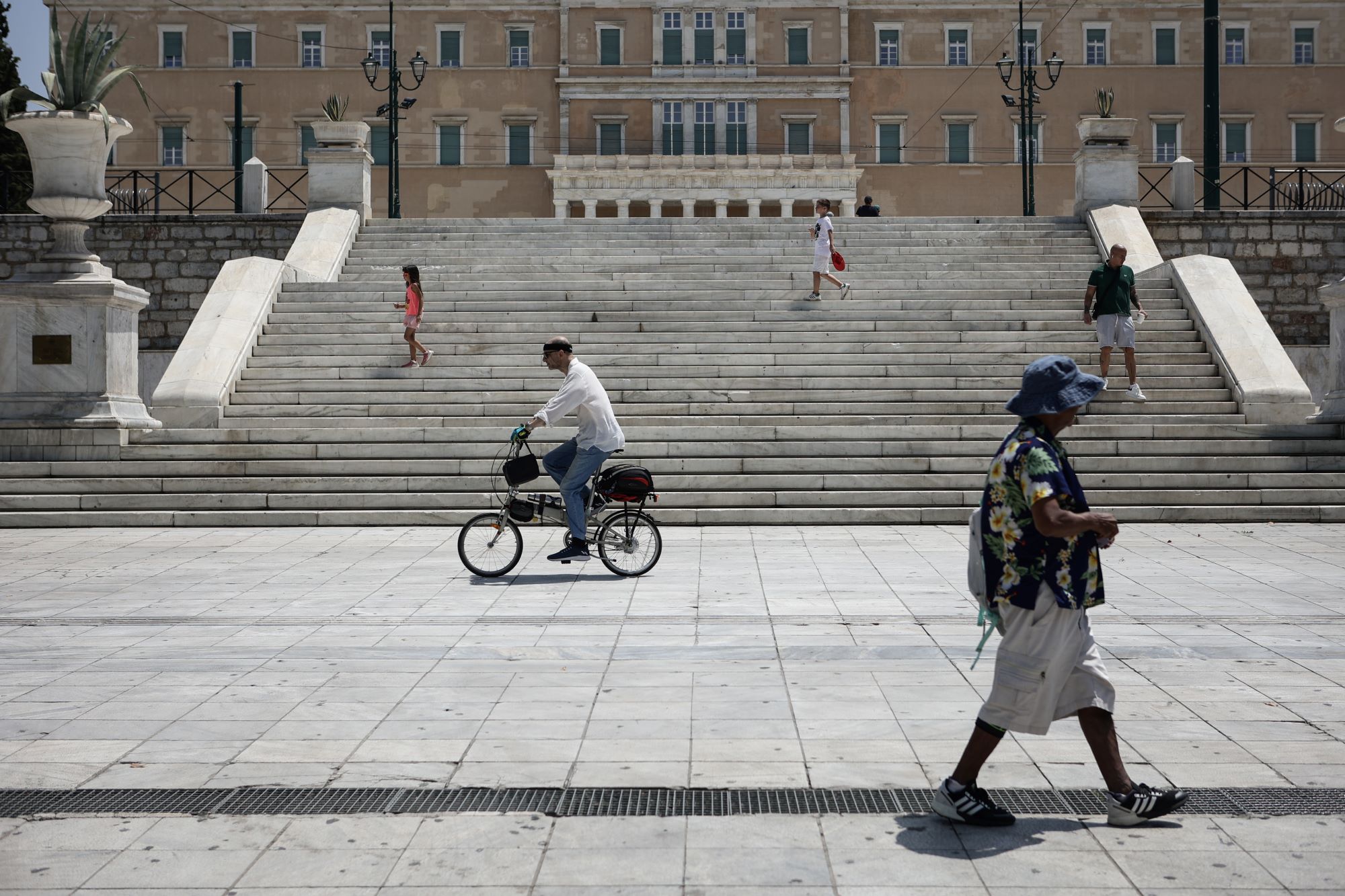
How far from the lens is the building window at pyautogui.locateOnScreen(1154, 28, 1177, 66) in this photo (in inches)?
2180

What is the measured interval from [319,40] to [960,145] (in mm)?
25567

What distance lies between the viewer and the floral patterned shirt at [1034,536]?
4.59 meters

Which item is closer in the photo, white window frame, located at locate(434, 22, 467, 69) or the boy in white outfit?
the boy in white outfit

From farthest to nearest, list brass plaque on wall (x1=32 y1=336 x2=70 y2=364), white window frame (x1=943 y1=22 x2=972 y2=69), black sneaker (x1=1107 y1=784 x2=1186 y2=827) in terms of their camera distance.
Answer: white window frame (x1=943 y1=22 x2=972 y2=69), brass plaque on wall (x1=32 y1=336 x2=70 y2=364), black sneaker (x1=1107 y1=784 x2=1186 y2=827)

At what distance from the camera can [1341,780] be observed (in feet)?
16.6

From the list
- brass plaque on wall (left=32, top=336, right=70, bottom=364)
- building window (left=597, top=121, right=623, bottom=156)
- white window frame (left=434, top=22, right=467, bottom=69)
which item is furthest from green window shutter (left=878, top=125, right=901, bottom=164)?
brass plaque on wall (left=32, top=336, right=70, bottom=364)

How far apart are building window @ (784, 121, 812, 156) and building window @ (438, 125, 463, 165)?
12851 millimetres

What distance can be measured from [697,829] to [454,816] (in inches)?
32.5

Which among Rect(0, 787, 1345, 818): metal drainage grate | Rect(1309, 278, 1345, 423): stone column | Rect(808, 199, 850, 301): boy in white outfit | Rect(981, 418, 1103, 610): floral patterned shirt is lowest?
Rect(0, 787, 1345, 818): metal drainage grate

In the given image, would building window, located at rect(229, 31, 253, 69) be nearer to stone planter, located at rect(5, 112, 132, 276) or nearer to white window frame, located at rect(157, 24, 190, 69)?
white window frame, located at rect(157, 24, 190, 69)

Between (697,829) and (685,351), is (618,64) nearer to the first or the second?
(685,351)

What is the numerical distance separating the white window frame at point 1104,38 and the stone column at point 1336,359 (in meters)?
42.7

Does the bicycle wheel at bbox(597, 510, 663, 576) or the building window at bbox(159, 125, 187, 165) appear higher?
the building window at bbox(159, 125, 187, 165)

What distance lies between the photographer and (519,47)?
56031 mm
